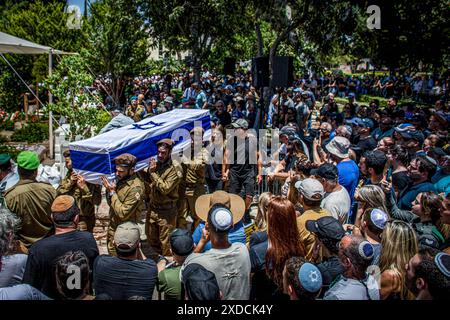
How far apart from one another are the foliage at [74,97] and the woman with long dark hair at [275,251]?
5.39 meters

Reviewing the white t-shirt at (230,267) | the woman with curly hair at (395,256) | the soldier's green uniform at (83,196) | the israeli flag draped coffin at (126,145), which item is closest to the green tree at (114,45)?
the israeli flag draped coffin at (126,145)

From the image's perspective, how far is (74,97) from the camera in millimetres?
7809

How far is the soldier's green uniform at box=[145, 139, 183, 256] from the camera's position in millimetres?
5055

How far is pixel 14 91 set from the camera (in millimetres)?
15664

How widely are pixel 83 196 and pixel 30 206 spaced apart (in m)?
0.98

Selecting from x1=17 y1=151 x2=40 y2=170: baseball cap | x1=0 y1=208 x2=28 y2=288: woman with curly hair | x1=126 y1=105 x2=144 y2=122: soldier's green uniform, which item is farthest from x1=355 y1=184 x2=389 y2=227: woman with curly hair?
x1=126 y1=105 x2=144 y2=122: soldier's green uniform

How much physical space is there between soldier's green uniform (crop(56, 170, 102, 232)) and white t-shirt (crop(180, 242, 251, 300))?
244 cm

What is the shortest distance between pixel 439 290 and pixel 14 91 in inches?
644

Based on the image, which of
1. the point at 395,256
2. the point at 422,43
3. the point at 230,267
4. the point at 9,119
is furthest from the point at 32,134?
the point at 422,43

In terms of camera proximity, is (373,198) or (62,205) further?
(373,198)

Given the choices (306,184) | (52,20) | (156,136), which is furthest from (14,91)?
(306,184)

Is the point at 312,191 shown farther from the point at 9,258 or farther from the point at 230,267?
the point at 9,258

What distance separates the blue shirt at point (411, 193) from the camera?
14.5ft

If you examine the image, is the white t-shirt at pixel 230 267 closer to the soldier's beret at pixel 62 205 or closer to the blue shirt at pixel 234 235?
the blue shirt at pixel 234 235
